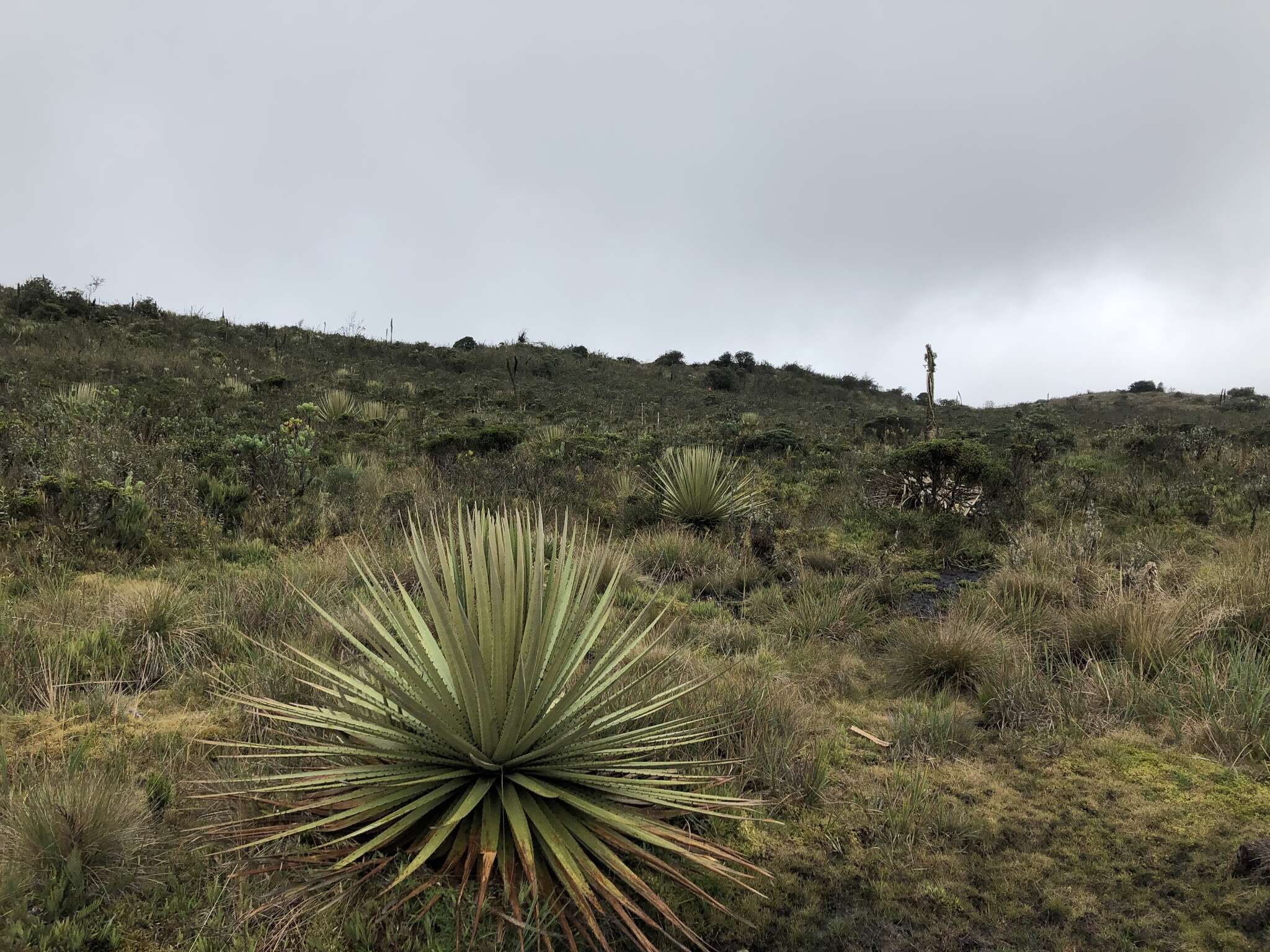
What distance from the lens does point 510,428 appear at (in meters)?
12.2

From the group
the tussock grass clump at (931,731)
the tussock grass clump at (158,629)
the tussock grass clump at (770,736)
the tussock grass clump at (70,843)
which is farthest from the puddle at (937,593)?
the tussock grass clump at (158,629)

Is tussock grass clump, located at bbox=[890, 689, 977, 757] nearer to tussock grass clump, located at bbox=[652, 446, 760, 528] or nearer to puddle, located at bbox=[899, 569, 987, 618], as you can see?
puddle, located at bbox=[899, 569, 987, 618]

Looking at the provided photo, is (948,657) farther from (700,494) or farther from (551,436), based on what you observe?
(551,436)

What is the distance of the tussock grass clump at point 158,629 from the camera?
12.1 ft

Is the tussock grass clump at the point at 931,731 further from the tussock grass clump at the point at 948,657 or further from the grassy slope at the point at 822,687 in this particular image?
the tussock grass clump at the point at 948,657

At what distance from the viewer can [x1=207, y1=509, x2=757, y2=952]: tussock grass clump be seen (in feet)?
6.47

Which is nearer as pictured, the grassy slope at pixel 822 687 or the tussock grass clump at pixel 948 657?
the grassy slope at pixel 822 687

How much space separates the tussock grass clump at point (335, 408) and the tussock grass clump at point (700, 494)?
→ 895cm

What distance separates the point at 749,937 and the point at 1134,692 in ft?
9.66

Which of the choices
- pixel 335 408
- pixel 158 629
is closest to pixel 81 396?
pixel 335 408

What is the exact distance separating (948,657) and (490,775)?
324cm

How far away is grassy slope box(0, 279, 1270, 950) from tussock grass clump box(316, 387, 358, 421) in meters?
3.53

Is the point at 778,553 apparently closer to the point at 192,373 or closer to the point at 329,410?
the point at 329,410

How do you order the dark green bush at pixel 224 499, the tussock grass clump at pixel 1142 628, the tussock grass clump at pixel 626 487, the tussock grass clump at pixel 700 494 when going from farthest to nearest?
the tussock grass clump at pixel 626 487 → the tussock grass clump at pixel 700 494 → the dark green bush at pixel 224 499 → the tussock grass clump at pixel 1142 628
